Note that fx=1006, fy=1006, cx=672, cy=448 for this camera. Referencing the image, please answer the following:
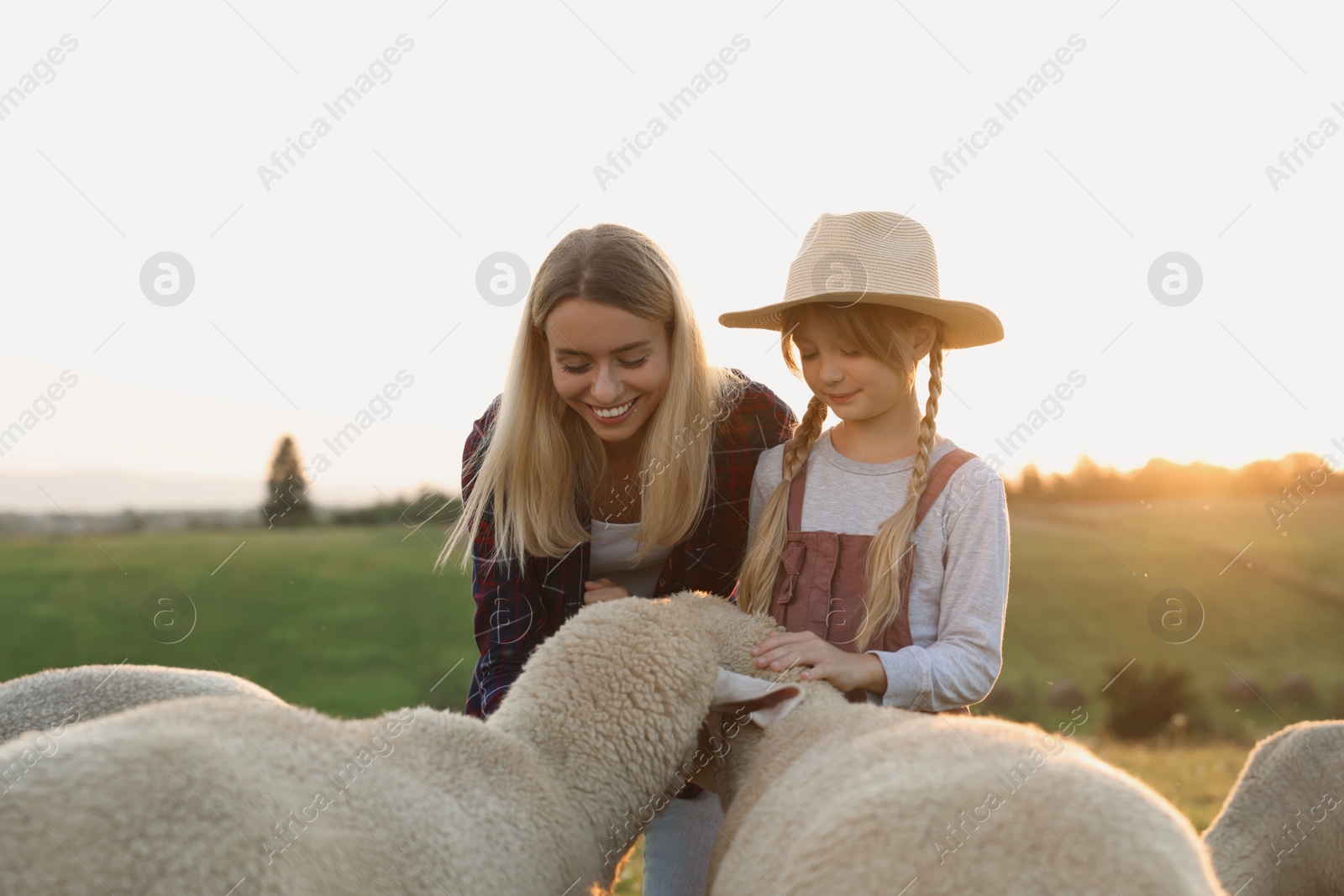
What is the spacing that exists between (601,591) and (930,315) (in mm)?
1775

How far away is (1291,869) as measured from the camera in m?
3.43

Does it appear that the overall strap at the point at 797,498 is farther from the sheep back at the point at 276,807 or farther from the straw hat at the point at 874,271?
the sheep back at the point at 276,807

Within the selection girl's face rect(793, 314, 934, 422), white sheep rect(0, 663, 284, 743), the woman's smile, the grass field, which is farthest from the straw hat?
the grass field

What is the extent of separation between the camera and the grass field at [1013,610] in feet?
80.1

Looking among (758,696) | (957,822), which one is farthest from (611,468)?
(957,822)

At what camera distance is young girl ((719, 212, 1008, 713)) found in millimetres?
3584

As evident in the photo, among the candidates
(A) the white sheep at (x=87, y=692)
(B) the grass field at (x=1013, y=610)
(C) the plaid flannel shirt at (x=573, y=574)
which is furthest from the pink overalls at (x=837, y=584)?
(B) the grass field at (x=1013, y=610)

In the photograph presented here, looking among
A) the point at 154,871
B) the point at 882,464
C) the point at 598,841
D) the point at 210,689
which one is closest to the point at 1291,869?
the point at 882,464

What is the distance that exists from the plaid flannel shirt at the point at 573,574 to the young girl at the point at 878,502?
150 millimetres

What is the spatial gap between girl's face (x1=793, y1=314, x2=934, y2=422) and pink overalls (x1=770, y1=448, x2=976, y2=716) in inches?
13.3

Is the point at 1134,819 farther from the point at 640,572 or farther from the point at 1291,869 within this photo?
the point at 640,572

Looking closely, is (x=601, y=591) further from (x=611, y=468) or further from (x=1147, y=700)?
(x=1147, y=700)

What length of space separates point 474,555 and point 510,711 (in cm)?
157

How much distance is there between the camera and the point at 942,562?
3.80 meters
